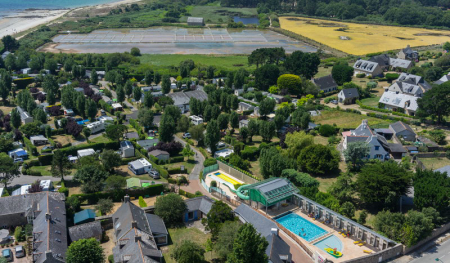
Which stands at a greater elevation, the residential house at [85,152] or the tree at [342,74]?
the tree at [342,74]

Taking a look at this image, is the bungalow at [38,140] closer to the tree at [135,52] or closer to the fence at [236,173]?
the fence at [236,173]

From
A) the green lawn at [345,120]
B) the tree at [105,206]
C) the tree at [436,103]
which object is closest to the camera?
the tree at [105,206]

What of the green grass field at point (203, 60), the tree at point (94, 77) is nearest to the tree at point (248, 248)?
the tree at point (94, 77)

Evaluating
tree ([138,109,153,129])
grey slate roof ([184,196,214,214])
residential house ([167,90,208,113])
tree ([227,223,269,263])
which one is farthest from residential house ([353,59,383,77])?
tree ([227,223,269,263])

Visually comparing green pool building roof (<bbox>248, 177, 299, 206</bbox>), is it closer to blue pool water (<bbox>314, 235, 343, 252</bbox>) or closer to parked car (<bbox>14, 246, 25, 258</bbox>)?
blue pool water (<bbox>314, 235, 343, 252</bbox>)

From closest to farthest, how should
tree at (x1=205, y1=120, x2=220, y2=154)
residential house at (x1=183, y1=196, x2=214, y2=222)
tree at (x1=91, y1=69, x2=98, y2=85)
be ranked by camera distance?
residential house at (x1=183, y1=196, x2=214, y2=222)
tree at (x1=205, y1=120, x2=220, y2=154)
tree at (x1=91, y1=69, x2=98, y2=85)

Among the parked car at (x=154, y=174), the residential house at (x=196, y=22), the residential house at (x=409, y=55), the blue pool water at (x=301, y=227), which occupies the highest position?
the residential house at (x=196, y=22)
